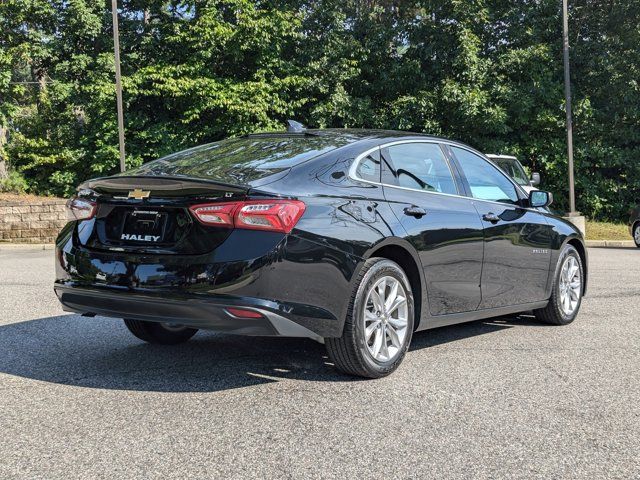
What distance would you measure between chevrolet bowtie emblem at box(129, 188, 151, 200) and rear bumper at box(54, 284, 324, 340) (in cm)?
55

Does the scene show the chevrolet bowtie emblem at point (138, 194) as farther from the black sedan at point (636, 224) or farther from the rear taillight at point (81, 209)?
the black sedan at point (636, 224)

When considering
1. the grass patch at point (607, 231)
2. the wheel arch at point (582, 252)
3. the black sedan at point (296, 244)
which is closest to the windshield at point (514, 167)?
the grass patch at point (607, 231)

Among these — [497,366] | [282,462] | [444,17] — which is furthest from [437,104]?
[282,462]

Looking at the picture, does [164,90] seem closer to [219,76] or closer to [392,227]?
[219,76]

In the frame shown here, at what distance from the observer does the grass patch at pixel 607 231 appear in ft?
75.0

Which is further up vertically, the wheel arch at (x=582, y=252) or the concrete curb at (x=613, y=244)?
the wheel arch at (x=582, y=252)

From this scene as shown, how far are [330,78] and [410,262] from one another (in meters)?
24.6

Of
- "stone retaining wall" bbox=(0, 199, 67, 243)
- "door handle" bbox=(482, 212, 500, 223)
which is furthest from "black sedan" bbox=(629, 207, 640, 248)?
"stone retaining wall" bbox=(0, 199, 67, 243)

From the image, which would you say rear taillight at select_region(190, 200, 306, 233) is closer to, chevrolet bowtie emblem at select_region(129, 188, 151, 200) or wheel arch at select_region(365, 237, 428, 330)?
chevrolet bowtie emblem at select_region(129, 188, 151, 200)

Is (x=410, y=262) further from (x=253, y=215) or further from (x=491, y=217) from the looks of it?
(x=253, y=215)

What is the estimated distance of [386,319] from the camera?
4867mm

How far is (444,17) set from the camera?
29.3 meters

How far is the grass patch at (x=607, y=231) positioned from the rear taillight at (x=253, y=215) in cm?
2003

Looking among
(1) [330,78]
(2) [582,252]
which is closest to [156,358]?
(2) [582,252]
